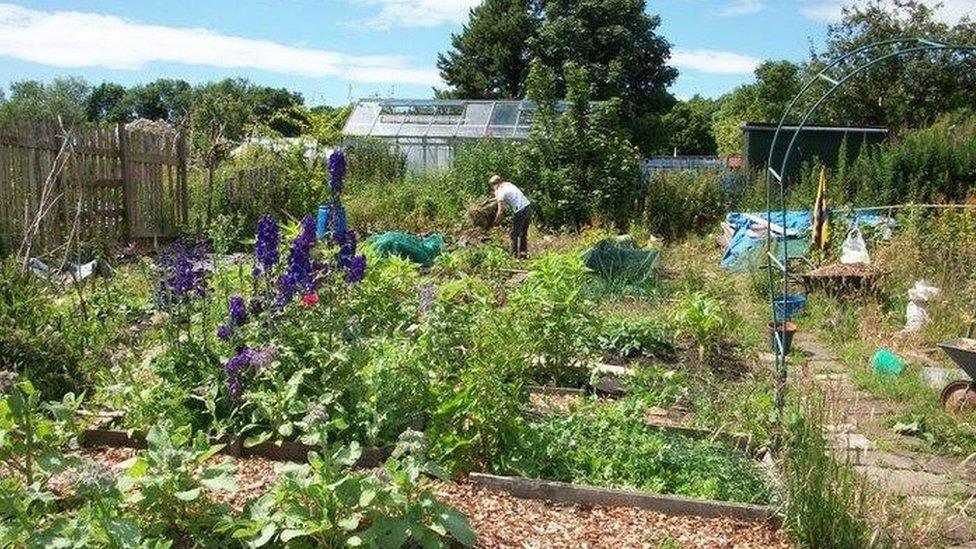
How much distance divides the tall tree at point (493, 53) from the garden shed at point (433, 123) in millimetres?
15670

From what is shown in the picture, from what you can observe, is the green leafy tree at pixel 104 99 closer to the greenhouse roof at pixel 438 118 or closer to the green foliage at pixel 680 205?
the greenhouse roof at pixel 438 118

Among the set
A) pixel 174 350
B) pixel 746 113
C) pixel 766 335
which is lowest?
pixel 766 335

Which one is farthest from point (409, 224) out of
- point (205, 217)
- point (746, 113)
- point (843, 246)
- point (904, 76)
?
point (746, 113)

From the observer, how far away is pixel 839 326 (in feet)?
27.6

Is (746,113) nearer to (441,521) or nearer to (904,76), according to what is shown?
(904,76)

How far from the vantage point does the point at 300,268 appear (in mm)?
4074

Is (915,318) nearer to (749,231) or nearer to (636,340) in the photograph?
(636,340)

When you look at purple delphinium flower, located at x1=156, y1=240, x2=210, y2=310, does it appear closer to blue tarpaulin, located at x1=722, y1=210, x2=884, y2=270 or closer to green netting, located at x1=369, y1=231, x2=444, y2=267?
green netting, located at x1=369, y1=231, x2=444, y2=267

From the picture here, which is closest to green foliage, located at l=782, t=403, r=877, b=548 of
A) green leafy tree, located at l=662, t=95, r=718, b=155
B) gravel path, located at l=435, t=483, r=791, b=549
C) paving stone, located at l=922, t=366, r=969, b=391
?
gravel path, located at l=435, t=483, r=791, b=549

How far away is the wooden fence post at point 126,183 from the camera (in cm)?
1277

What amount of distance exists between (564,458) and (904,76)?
27.5 m

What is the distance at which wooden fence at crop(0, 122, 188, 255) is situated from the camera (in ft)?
34.6

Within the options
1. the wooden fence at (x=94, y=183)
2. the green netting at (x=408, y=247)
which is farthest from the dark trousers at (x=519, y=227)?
the wooden fence at (x=94, y=183)

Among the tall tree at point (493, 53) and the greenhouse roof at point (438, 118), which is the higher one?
the tall tree at point (493, 53)
